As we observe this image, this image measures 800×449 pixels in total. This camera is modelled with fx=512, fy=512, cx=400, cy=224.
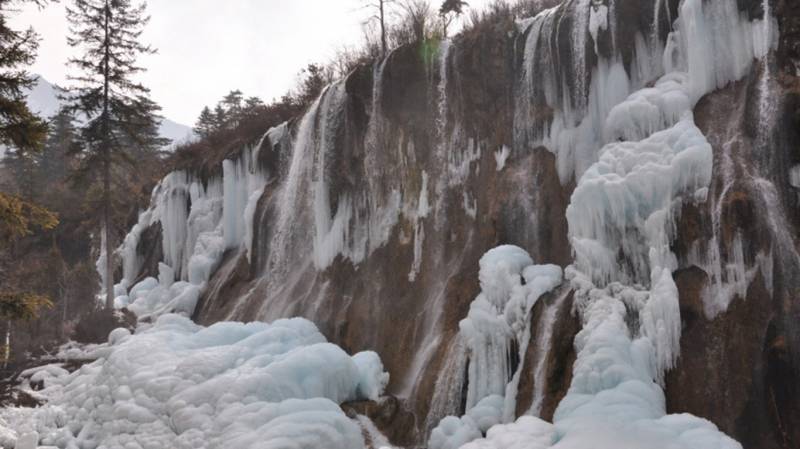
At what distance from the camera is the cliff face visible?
6.03m

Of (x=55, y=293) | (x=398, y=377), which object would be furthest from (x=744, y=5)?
(x=55, y=293)

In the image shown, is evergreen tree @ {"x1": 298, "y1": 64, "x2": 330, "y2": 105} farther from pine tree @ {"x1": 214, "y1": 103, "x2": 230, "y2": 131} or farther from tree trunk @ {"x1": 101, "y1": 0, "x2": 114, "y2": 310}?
pine tree @ {"x1": 214, "y1": 103, "x2": 230, "y2": 131}

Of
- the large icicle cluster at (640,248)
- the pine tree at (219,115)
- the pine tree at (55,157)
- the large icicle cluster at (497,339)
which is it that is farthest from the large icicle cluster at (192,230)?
the pine tree at (55,157)

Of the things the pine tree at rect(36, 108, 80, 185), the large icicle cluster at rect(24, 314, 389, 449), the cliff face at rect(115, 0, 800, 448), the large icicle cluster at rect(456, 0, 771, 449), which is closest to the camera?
the large icicle cluster at rect(456, 0, 771, 449)

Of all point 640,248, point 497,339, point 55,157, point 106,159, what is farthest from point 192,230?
point 55,157

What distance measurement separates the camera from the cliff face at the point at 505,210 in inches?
237

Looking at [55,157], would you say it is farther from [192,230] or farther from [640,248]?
[640,248]

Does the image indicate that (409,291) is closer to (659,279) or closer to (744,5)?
(659,279)

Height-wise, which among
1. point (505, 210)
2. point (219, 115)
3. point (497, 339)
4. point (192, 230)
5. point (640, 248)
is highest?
point (219, 115)

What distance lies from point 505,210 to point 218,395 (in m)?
5.81

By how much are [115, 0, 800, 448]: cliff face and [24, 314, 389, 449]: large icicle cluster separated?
1.25m

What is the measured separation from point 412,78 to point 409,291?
4940mm

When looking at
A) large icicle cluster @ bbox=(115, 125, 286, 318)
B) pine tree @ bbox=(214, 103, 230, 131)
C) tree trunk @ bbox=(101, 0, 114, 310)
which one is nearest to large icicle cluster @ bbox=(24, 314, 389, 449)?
large icicle cluster @ bbox=(115, 125, 286, 318)

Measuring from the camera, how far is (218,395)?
776cm
